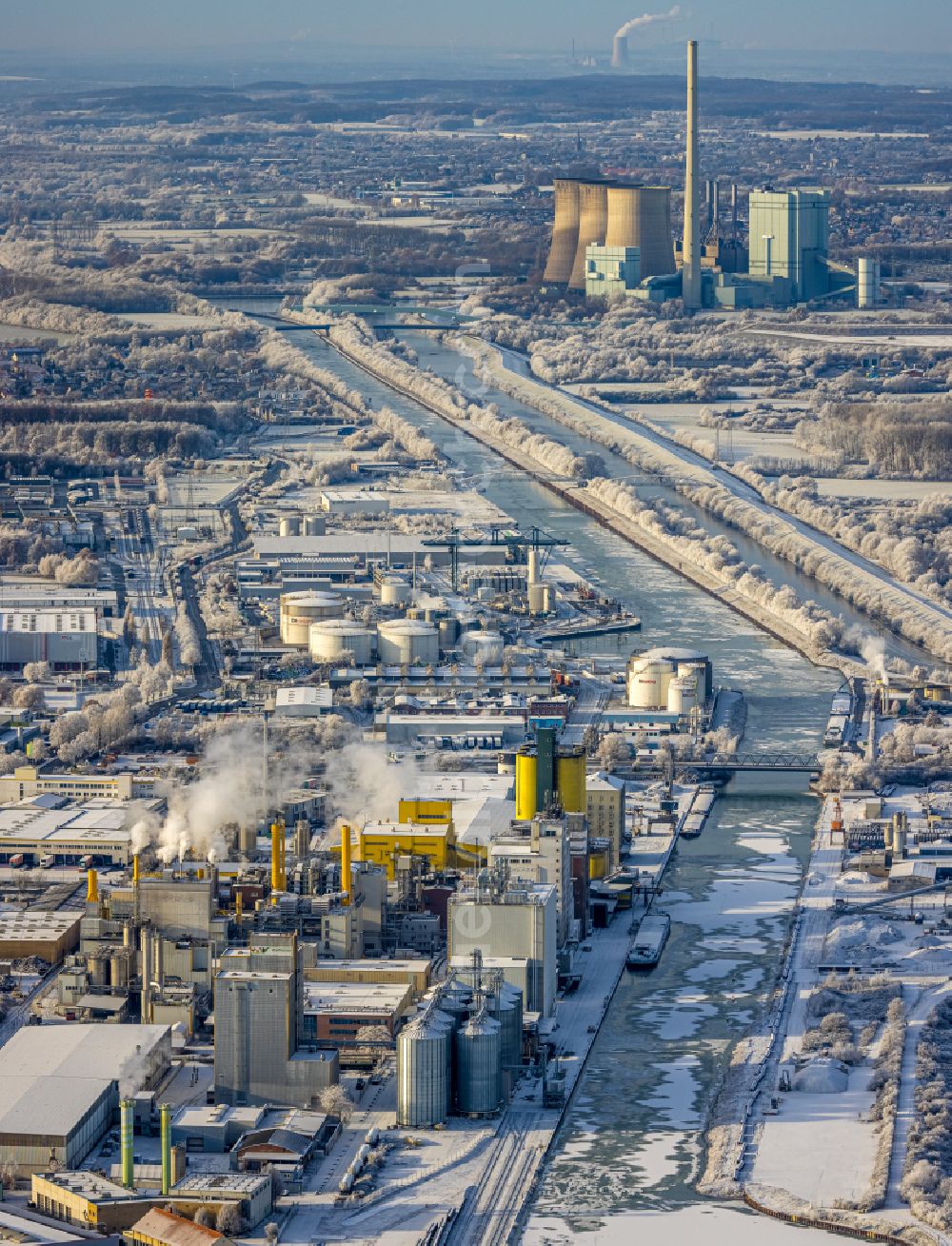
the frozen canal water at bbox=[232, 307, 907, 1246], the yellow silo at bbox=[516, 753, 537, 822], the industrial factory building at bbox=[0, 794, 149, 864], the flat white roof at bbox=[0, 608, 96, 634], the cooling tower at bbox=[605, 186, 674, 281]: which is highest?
the cooling tower at bbox=[605, 186, 674, 281]

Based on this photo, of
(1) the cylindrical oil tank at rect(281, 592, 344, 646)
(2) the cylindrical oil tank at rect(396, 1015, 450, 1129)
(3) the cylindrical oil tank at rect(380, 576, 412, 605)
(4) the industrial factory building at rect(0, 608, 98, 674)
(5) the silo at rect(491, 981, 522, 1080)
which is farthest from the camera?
(3) the cylindrical oil tank at rect(380, 576, 412, 605)

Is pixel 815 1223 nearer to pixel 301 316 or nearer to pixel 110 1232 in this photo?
pixel 110 1232

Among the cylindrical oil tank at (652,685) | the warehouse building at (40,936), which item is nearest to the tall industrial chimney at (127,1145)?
the warehouse building at (40,936)

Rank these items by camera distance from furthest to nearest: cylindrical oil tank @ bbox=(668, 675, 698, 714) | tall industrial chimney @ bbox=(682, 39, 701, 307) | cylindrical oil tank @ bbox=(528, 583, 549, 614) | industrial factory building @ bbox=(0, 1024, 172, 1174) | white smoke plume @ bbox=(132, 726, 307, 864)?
1. tall industrial chimney @ bbox=(682, 39, 701, 307)
2. cylindrical oil tank @ bbox=(528, 583, 549, 614)
3. cylindrical oil tank @ bbox=(668, 675, 698, 714)
4. white smoke plume @ bbox=(132, 726, 307, 864)
5. industrial factory building @ bbox=(0, 1024, 172, 1174)

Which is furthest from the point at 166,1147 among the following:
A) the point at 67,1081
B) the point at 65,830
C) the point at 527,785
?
the point at 65,830

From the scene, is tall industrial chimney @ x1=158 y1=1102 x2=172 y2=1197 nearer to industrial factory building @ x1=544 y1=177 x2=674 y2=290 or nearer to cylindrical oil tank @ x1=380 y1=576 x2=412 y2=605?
cylindrical oil tank @ x1=380 y1=576 x2=412 y2=605

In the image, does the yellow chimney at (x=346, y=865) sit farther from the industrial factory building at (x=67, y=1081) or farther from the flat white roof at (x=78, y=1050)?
the industrial factory building at (x=67, y=1081)

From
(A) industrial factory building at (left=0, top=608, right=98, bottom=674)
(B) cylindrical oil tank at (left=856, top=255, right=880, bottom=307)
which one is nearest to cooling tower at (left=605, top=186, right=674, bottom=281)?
(B) cylindrical oil tank at (left=856, top=255, right=880, bottom=307)
